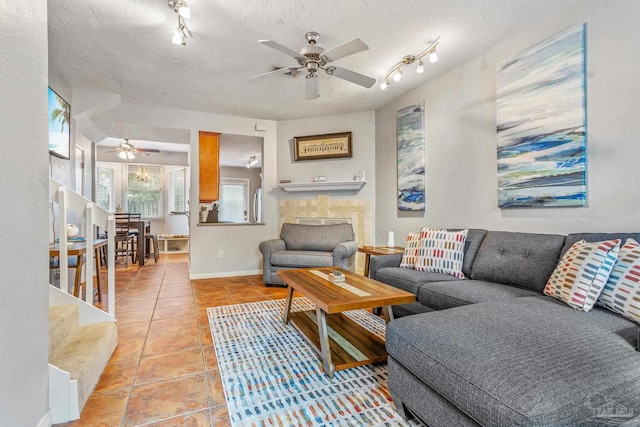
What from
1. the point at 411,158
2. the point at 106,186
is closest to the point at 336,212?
the point at 411,158

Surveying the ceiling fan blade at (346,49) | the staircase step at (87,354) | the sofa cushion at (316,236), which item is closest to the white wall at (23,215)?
the staircase step at (87,354)

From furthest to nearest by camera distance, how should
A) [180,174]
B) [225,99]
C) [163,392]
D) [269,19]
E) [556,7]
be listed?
[180,174] → [225,99] → [269,19] → [556,7] → [163,392]

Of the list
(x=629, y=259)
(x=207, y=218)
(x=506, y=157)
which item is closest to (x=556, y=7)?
(x=506, y=157)

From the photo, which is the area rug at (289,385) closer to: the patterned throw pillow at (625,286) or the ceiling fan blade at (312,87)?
the patterned throw pillow at (625,286)

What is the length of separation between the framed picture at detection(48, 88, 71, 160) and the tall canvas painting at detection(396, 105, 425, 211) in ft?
12.7

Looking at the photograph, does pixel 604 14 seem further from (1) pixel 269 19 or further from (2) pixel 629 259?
(1) pixel 269 19

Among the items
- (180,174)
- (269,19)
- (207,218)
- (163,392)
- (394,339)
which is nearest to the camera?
(394,339)

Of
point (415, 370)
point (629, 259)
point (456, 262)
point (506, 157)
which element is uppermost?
point (506, 157)

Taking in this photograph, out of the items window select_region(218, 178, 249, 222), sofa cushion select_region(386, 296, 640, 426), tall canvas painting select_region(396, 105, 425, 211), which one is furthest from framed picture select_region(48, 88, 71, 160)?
window select_region(218, 178, 249, 222)

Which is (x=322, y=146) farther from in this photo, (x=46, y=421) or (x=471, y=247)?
(x=46, y=421)

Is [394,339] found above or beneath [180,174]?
beneath

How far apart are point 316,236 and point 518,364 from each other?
348cm

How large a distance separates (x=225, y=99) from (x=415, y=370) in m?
3.95

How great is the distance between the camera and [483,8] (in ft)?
7.52
